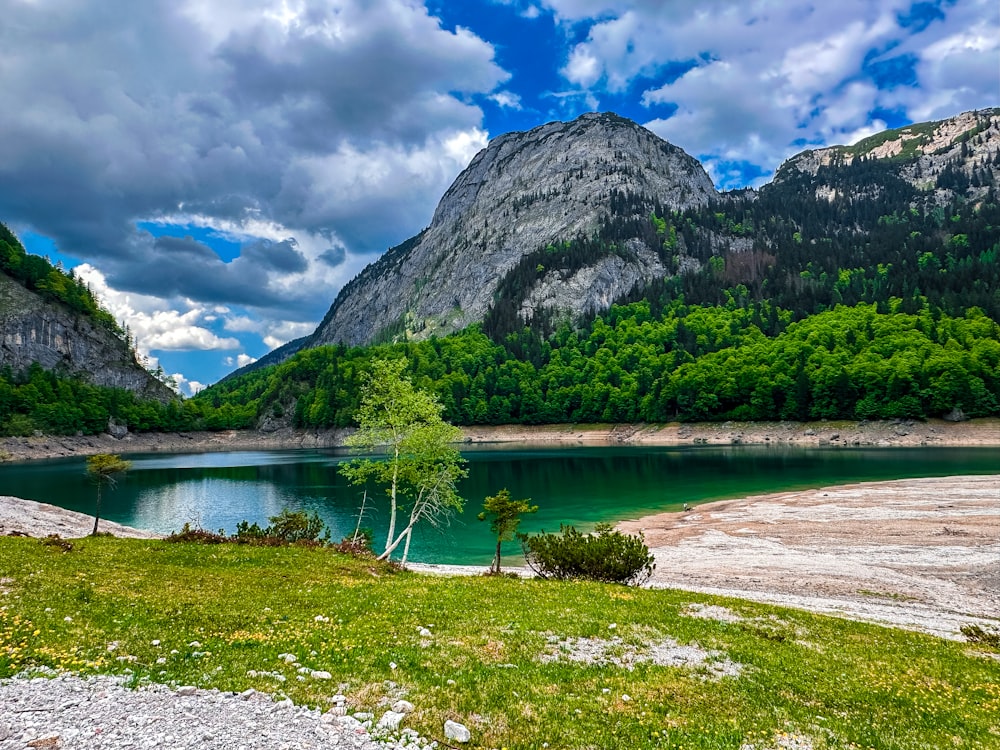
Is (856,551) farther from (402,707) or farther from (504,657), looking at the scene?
(402,707)

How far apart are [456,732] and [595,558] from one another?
59.7 feet

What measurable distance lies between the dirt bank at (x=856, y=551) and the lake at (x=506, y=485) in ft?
35.4

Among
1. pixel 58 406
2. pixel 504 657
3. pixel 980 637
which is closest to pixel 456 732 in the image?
pixel 504 657

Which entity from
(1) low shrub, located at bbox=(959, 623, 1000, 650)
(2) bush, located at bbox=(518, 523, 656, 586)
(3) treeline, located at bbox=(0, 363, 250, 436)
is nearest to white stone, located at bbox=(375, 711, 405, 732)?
(2) bush, located at bbox=(518, 523, 656, 586)

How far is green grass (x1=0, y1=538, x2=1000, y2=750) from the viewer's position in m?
9.48

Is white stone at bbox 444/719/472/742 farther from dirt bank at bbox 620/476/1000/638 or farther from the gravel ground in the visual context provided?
dirt bank at bbox 620/476/1000/638

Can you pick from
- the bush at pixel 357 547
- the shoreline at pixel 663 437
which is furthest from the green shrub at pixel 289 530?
the shoreline at pixel 663 437

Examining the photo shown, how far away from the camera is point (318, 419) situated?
19850 cm

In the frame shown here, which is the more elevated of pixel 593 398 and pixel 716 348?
pixel 716 348

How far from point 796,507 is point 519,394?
147 metres

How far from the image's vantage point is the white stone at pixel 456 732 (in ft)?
27.8

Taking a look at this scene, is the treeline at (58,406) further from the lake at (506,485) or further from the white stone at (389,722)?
the white stone at (389,722)

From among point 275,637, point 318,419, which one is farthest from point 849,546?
point 318,419

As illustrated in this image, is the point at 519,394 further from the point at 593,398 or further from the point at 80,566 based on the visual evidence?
the point at 80,566
